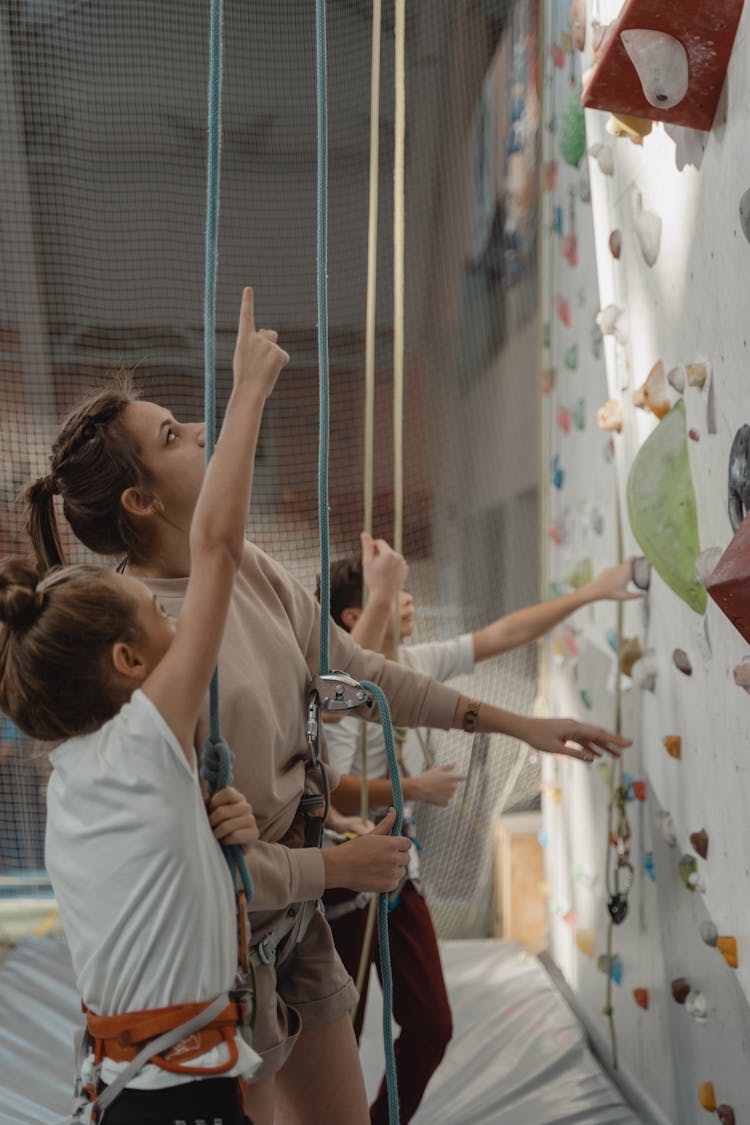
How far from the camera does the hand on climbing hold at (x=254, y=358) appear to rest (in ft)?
3.25

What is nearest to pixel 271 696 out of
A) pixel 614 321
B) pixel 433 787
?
pixel 433 787

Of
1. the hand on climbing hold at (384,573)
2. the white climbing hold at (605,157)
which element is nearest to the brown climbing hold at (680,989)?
the hand on climbing hold at (384,573)

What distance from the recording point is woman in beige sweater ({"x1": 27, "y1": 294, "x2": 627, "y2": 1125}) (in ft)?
3.72

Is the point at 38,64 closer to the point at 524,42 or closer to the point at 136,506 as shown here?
the point at 524,42

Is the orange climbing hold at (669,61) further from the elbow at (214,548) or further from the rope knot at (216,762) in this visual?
the rope knot at (216,762)

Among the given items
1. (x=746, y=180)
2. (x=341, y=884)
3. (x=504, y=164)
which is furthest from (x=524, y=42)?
(x=341, y=884)

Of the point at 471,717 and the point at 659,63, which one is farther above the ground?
the point at 659,63

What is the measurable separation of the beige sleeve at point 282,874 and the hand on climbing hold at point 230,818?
0.25 feet

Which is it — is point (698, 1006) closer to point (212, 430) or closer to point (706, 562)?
point (706, 562)

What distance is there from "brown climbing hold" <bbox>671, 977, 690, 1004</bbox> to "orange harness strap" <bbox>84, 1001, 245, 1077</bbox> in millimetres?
977

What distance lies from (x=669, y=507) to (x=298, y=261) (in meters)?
1.23

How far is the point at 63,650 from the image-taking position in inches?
37.3

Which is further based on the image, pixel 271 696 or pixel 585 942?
pixel 585 942

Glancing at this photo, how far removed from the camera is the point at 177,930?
0.92m
